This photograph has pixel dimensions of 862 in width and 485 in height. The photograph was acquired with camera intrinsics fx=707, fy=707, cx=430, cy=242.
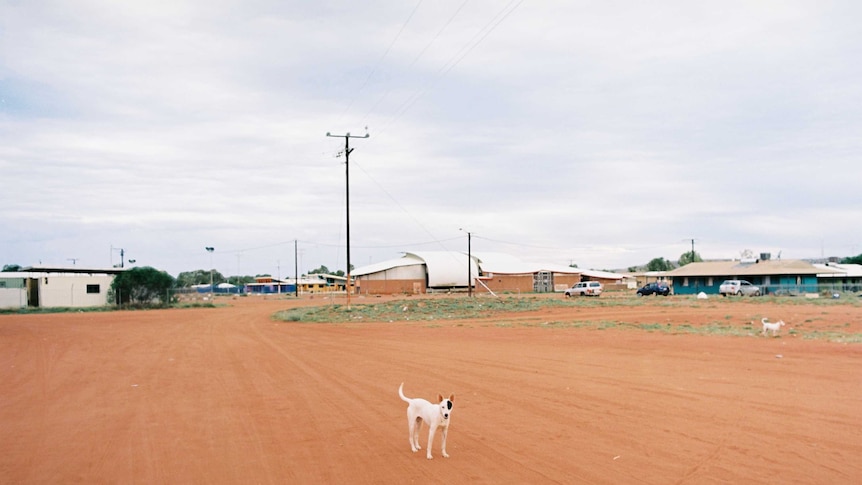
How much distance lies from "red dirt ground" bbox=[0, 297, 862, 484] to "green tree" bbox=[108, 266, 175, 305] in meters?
46.9

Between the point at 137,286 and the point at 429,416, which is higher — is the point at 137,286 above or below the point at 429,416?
above

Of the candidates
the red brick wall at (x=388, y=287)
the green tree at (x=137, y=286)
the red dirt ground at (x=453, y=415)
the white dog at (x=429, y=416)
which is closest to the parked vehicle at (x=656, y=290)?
the red brick wall at (x=388, y=287)

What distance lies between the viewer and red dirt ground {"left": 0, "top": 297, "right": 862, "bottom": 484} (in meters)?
8.58

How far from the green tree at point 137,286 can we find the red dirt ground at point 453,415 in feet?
154

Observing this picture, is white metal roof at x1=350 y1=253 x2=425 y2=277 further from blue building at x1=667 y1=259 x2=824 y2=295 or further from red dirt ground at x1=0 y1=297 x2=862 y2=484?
red dirt ground at x1=0 y1=297 x2=862 y2=484

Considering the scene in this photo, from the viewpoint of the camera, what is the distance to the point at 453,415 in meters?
11.8

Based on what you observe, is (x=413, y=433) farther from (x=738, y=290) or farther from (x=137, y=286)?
(x=738, y=290)

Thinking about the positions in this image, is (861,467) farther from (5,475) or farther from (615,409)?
(5,475)

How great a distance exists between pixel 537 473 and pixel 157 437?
5727mm

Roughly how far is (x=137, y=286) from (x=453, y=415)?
6291cm

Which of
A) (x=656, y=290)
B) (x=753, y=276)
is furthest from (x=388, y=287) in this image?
(x=753, y=276)

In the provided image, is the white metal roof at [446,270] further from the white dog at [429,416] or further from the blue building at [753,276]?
the white dog at [429,416]

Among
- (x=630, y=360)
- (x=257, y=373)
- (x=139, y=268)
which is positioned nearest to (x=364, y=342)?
(x=257, y=373)

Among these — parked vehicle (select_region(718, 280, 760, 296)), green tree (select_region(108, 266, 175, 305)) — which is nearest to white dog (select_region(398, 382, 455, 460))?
green tree (select_region(108, 266, 175, 305))
